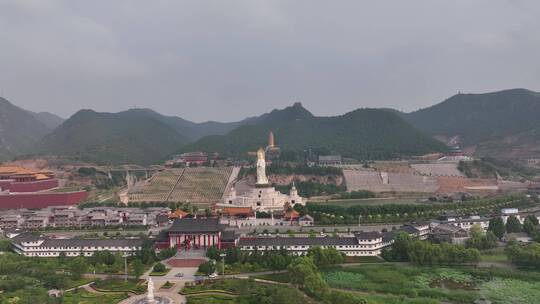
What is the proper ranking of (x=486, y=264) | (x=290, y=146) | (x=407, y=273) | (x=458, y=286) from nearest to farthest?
1. (x=458, y=286)
2. (x=407, y=273)
3. (x=486, y=264)
4. (x=290, y=146)

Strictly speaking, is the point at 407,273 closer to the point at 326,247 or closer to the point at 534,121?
the point at 326,247

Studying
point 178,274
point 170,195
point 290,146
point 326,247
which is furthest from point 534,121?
point 178,274

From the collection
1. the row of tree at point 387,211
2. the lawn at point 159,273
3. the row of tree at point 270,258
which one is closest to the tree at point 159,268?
the lawn at point 159,273

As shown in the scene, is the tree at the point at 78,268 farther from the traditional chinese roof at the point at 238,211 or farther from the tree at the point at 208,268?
the traditional chinese roof at the point at 238,211

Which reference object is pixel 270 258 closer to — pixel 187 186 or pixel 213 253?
pixel 213 253

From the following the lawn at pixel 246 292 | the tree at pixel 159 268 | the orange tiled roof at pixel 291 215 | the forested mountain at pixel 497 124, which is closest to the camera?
the lawn at pixel 246 292
